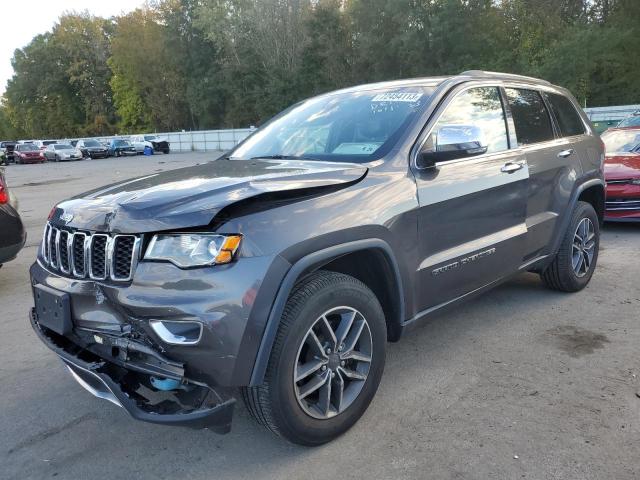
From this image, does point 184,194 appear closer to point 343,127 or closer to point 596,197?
point 343,127

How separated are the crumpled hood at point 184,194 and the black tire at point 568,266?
255cm

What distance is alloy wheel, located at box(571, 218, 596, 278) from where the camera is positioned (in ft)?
16.0

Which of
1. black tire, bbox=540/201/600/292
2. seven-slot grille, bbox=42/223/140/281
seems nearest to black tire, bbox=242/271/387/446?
seven-slot grille, bbox=42/223/140/281

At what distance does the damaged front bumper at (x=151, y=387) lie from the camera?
2.29 meters

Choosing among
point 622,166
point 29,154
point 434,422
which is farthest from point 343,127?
point 29,154

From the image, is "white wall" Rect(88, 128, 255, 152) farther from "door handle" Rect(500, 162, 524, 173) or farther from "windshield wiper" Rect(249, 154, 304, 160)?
"door handle" Rect(500, 162, 524, 173)

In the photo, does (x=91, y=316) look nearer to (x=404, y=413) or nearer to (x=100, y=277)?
(x=100, y=277)

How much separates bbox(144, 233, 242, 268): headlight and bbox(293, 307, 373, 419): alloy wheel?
0.57 metres

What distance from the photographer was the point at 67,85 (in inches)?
3059

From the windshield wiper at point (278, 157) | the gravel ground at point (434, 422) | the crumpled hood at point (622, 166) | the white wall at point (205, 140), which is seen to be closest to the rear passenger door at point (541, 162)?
the gravel ground at point (434, 422)

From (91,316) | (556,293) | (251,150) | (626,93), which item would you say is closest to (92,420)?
(91,316)

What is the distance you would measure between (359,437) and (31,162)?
4321cm

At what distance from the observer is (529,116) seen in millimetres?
4391

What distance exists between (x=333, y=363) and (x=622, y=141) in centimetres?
817
